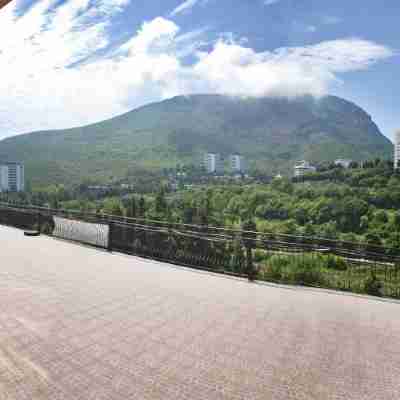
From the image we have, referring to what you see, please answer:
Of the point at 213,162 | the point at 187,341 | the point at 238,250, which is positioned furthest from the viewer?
the point at 213,162

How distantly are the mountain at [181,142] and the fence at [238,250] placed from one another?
86.1 metres

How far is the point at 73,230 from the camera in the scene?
38.6ft

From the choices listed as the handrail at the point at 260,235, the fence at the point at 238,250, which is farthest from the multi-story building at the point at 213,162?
the fence at the point at 238,250

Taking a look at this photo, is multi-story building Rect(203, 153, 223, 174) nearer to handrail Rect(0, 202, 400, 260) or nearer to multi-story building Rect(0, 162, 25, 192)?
multi-story building Rect(0, 162, 25, 192)

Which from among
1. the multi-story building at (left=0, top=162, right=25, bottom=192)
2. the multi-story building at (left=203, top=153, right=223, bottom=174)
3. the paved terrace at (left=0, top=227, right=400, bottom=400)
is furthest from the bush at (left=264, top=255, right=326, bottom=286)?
the multi-story building at (left=203, top=153, right=223, bottom=174)

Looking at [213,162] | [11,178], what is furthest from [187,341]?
[213,162]

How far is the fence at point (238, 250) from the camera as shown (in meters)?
7.60

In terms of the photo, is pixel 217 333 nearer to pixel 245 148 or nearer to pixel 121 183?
pixel 121 183

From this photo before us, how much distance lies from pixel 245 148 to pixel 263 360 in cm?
16491

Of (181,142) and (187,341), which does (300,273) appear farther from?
(181,142)

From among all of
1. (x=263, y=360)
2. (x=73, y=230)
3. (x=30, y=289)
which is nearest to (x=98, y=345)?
(x=263, y=360)

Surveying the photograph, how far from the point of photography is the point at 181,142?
504 ft

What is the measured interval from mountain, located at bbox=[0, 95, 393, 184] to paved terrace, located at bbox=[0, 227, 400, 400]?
91556mm

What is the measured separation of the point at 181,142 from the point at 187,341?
152 meters
